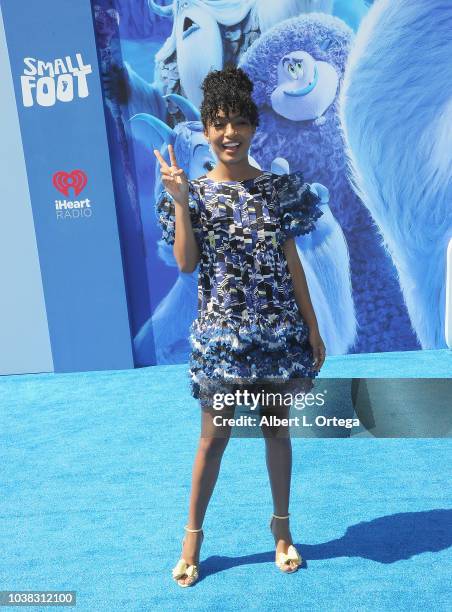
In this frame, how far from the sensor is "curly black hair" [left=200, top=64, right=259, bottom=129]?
2090mm

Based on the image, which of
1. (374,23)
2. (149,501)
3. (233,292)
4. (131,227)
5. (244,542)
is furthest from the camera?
(131,227)

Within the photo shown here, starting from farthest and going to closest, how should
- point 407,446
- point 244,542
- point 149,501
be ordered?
1. point 407,446
2. point 149,501
3. point 244,542

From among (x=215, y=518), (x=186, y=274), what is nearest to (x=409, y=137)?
(x=186, y=274)

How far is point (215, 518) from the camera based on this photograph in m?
2.64

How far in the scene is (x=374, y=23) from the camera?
457 cm

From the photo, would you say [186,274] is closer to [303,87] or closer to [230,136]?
[303,87]

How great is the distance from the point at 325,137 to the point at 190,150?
97 cm

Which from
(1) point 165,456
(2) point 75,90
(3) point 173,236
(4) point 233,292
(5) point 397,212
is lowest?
(1) point 165,456

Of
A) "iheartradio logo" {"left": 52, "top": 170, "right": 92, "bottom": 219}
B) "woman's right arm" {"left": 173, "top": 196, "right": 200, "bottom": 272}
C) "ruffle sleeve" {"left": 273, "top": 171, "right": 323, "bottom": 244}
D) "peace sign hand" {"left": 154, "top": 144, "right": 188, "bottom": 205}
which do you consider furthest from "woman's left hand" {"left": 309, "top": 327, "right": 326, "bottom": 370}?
"iheartradio logo" {"left": 52, "top": 170, "right": 92, "bottom": 219}

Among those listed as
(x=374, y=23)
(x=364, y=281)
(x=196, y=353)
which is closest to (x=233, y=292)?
(x=196, y=353)

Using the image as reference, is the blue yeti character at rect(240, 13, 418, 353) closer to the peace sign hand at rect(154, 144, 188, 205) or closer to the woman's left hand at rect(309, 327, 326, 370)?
the woman's left hand at rect(309, 327, 326, 370)

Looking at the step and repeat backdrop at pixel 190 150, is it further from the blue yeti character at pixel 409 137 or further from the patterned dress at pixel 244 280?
the patterned dress at pixel 244 280

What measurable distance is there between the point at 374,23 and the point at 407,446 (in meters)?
2.97

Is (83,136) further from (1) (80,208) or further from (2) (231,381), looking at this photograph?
(2) (231,381)
